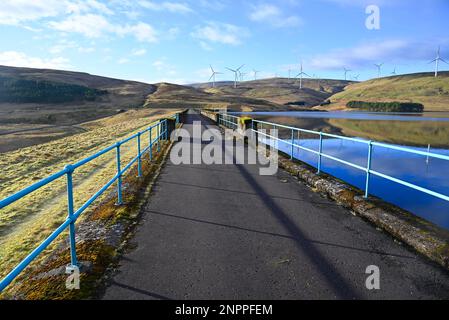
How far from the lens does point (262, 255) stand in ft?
13.1

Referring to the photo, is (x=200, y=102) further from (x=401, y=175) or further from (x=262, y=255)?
(x=262, y=255)

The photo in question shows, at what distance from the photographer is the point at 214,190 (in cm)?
707

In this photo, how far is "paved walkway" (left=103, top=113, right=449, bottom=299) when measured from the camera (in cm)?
327

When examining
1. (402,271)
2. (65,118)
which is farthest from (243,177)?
(65,118)

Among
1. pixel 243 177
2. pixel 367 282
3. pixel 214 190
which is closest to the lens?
pixel 367 282

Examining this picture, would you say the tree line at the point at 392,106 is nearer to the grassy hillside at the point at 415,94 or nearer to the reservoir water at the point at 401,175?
the grassy hillside at the point at 415,94

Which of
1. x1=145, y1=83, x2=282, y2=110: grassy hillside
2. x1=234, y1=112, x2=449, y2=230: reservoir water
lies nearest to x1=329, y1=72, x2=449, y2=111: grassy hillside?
x1=145, y1=83, x2=282, y2=110: grassy hillside

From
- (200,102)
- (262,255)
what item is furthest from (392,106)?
(262,255)

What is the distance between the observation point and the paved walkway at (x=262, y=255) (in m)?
3.27

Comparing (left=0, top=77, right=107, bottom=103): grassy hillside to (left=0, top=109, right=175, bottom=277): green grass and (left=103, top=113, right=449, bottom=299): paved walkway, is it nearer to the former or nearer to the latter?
(left=0, top=109, right=175, bottom=277): green grass
